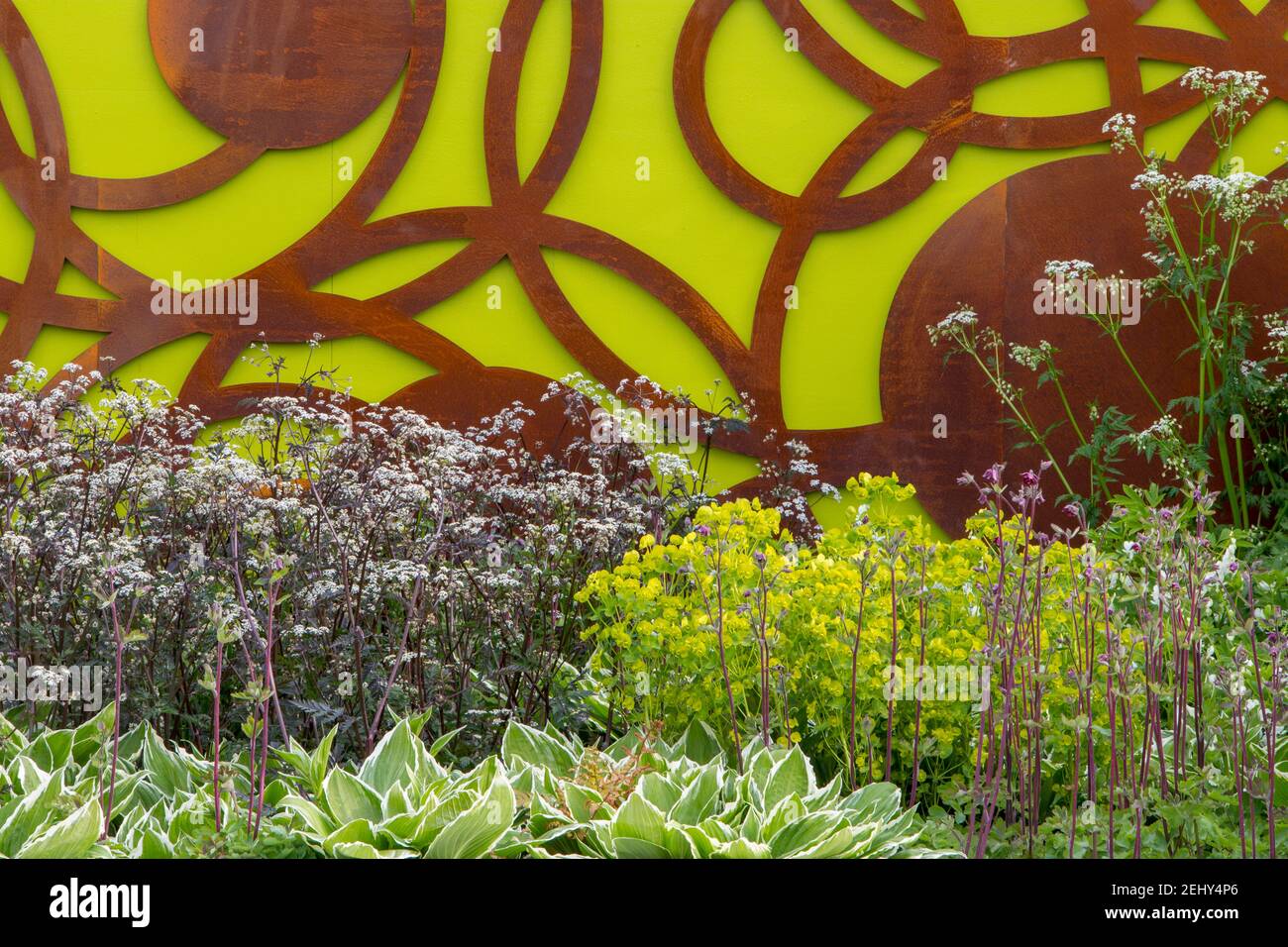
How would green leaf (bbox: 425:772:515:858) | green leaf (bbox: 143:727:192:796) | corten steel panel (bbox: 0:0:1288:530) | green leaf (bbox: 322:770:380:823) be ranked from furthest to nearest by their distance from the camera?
corten steel panel (bbox: 0:0:1288:530) < green leaf (bbox: 143:727:192:796) < green leaf (bbox: 322:770:380:823) < green leaf (bbox: 425:772:515:858)

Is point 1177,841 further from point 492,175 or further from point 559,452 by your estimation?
point 492,175

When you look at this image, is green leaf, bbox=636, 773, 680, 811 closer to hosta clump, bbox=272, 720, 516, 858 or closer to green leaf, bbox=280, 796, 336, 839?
hosta clump, bbox=272, 720, 516, 858

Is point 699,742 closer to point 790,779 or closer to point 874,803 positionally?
point 790,779

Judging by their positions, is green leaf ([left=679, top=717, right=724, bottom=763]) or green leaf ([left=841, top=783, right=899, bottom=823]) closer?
green leaf ([left=841, top=783, right=899, bottom=823])

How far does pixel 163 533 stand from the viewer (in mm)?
3357

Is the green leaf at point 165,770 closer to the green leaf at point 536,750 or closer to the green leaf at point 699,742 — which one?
the green leaf at point 536,750

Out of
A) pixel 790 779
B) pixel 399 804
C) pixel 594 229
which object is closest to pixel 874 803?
pixel 790 779

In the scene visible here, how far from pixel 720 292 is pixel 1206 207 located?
227 cm

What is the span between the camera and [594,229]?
5773 mm

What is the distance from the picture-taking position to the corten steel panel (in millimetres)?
5652

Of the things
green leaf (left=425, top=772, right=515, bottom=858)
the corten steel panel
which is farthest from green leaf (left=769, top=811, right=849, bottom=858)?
the corten steel panel

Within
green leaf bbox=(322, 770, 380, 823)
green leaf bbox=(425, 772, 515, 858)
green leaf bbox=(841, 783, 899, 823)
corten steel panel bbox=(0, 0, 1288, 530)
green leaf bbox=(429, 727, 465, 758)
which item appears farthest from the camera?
corten steel panel bbox=(0, 0, 1288, 530)

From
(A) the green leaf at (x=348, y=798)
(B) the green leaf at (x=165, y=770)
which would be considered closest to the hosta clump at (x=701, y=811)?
(A) the green leaf at (x=348, y=798)
